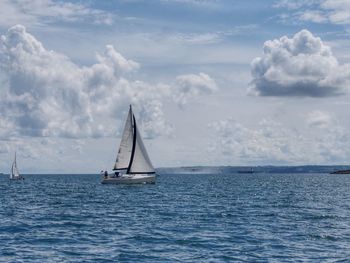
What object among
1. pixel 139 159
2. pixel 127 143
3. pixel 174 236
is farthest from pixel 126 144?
pixel 174 236

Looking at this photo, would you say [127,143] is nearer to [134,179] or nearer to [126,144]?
[126,144]

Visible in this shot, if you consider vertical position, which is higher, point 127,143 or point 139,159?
point 127,143

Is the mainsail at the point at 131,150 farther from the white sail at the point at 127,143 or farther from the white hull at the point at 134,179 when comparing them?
the white hull at the point at 134,179

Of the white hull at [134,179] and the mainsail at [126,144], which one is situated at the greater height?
the mainsail at [126,144]

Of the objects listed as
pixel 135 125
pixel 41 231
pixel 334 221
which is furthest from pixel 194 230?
pixel 135 125

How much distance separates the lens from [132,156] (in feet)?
376

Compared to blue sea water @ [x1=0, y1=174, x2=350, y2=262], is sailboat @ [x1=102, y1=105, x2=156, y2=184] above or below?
above

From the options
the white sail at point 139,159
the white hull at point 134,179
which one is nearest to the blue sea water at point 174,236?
the white sail at point 139,159

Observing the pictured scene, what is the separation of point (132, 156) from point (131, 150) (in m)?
1.42

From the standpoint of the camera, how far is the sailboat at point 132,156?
114 m

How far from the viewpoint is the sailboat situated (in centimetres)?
11450

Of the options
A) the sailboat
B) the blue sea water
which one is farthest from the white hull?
the blue sea water

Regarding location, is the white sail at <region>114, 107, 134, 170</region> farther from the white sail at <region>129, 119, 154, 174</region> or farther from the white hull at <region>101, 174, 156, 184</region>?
the white hull at <region>101, 174, 156, 184</region>

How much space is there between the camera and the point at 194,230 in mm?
40562
